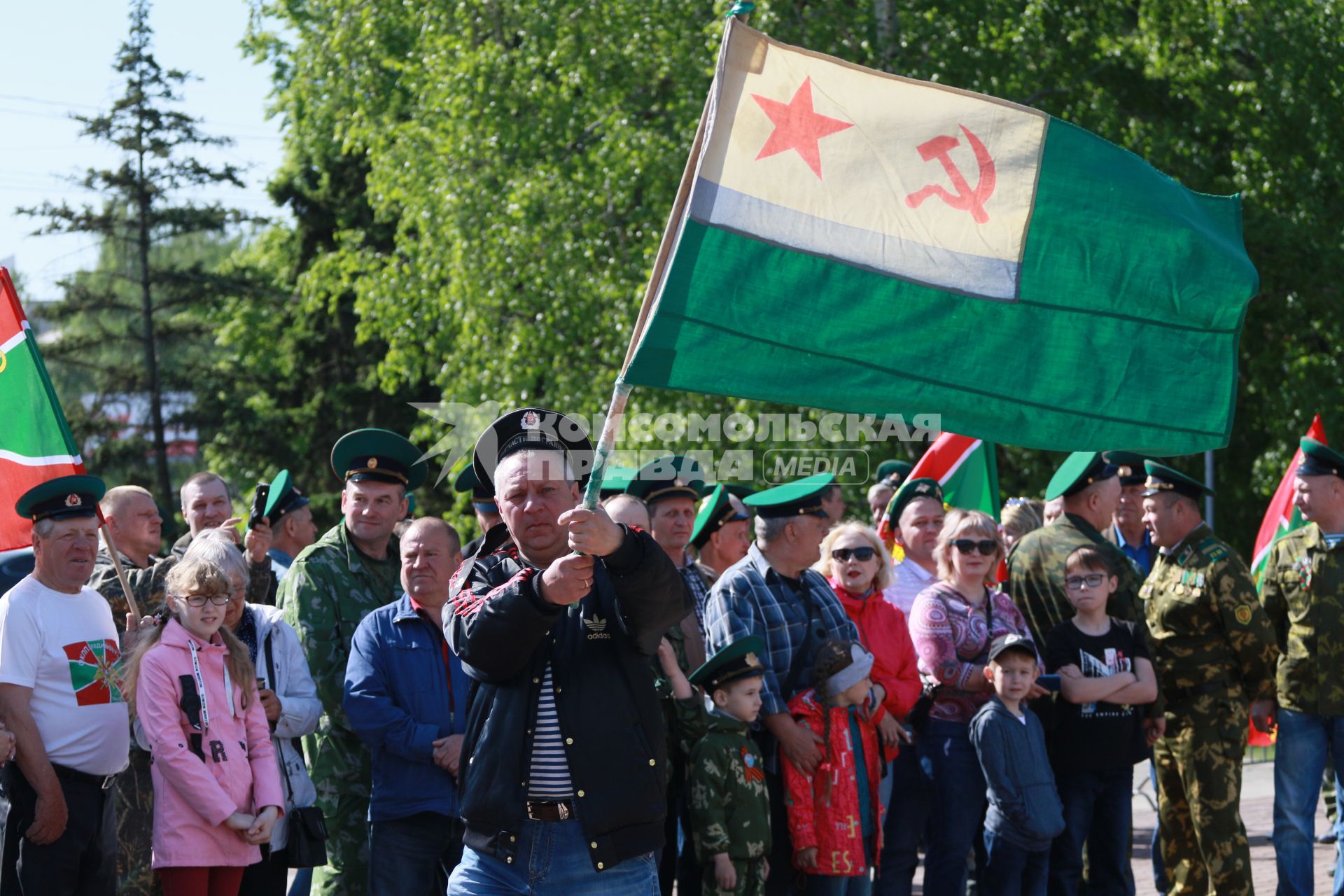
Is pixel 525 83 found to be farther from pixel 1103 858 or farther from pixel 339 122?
pixel 1103 858

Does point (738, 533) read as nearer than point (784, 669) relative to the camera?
No

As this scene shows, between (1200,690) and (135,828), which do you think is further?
(1200,690)

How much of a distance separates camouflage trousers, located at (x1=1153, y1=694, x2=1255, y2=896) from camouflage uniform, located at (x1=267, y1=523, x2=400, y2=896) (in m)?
4.10

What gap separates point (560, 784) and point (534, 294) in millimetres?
15447

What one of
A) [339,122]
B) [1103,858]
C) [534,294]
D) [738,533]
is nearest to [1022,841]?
[1103,858]

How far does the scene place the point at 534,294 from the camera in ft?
63.1

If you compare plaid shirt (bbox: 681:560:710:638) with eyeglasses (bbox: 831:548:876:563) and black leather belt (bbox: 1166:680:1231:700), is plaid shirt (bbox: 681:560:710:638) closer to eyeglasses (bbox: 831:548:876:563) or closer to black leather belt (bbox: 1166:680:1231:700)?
eyeglasses (bbox: 831:548:876:563)

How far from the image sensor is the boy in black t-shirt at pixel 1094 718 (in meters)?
7.52

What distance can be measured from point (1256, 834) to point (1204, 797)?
2992 mm

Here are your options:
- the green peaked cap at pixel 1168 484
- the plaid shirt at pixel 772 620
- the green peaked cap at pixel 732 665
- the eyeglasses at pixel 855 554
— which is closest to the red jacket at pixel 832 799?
the plaid shirt at pixel 772 620

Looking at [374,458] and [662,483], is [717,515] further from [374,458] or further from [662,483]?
[374,458]

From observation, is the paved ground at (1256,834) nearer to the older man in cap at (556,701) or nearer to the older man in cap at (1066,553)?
the older man in cap at (1066,553)

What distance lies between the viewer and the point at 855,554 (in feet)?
24.1

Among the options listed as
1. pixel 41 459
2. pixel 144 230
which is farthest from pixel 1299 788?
pixel 144 230
